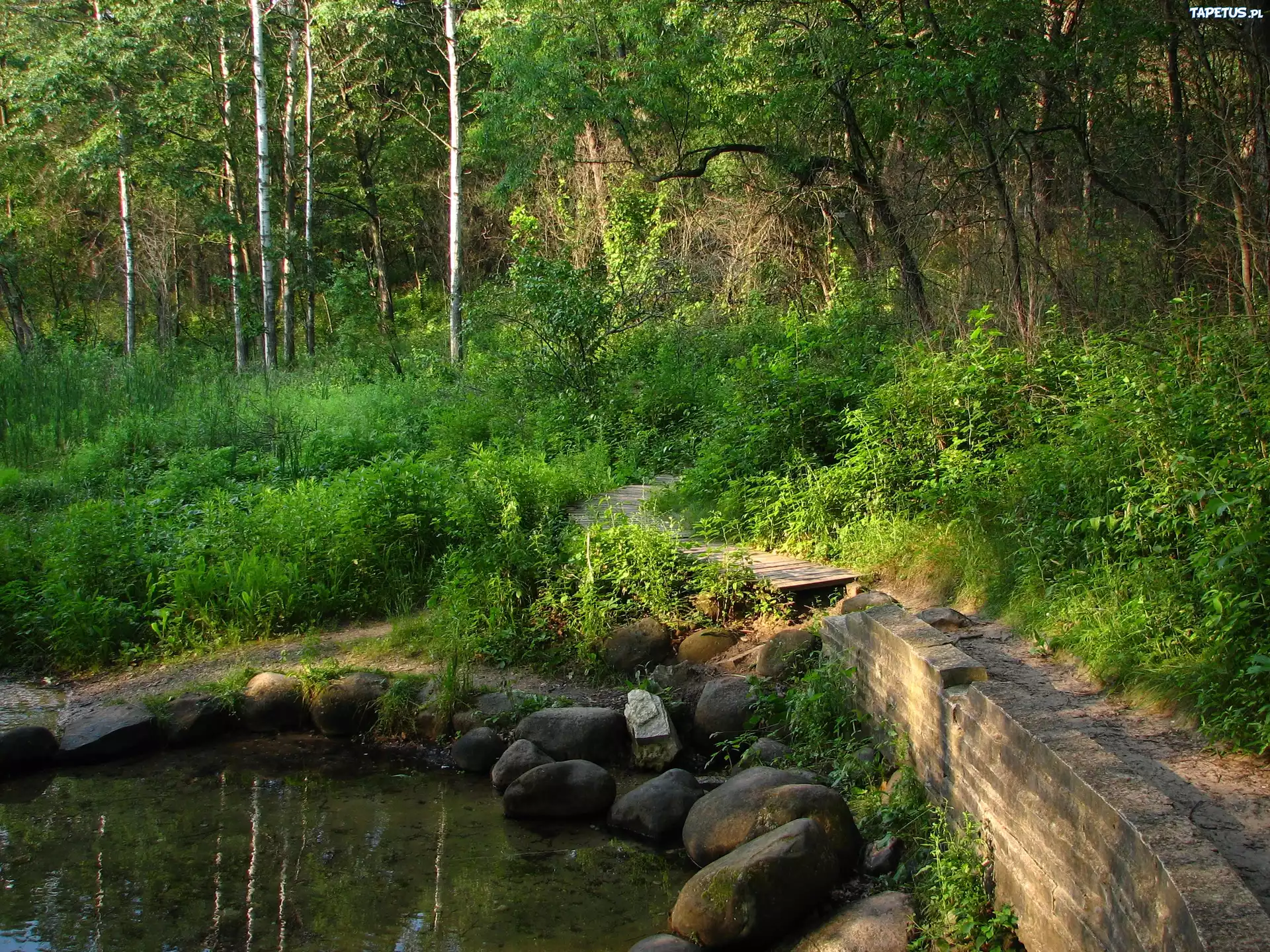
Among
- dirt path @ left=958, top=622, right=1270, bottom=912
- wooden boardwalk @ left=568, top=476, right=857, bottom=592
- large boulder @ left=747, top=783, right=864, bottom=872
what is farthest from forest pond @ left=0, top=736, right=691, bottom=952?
wooden boardwalk @ left=568, top=476, right=857, bottom=592

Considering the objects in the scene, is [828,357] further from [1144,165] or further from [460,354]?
[460,354]

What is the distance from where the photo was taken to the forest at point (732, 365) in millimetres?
6480

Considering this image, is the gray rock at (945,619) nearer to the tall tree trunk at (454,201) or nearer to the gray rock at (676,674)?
the gray rock at (676,674)

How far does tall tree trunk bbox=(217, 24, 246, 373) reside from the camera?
2362cm

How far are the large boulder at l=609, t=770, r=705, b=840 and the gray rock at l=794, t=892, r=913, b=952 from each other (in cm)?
135

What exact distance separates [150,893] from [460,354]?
16190mm

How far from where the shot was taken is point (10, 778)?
23.0 ft

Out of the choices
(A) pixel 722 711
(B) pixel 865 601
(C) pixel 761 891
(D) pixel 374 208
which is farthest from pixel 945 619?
(D) pixel 374 208

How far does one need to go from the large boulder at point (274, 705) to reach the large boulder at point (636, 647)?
2266mm

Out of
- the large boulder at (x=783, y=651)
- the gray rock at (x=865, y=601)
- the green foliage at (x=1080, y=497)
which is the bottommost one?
the large boulder at (x=783, y=651)

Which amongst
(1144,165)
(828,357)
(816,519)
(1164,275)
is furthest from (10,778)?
(1144,165)

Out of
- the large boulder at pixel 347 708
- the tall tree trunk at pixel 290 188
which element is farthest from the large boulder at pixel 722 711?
the tall tree trunk at pixel 290 188

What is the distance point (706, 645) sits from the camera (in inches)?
309

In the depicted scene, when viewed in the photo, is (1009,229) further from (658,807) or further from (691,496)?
(658,807)
